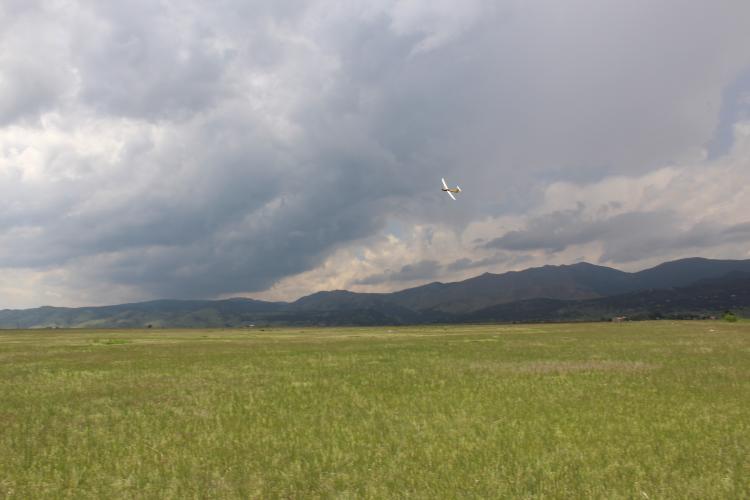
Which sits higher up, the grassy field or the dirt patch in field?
the dirt patch in field

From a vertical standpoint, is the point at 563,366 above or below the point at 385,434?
above

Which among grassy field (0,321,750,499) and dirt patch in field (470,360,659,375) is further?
dirt patch in field (470,360,659,375)

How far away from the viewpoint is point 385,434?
54.8ft

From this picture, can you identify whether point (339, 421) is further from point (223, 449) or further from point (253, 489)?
point (253, 489)

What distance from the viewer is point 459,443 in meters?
15.3

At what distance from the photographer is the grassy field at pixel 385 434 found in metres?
12.1

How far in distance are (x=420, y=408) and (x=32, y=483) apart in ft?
44.5

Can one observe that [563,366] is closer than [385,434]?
No

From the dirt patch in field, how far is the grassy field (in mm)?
564

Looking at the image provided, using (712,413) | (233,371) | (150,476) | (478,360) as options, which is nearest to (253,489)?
(150,476)

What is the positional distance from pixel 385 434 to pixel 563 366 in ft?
69.5

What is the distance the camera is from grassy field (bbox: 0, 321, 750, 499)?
12070mm

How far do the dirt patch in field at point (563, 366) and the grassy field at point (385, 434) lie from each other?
0.56 m

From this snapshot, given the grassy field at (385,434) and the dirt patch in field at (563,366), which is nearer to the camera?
the grassy field at (385,434)
